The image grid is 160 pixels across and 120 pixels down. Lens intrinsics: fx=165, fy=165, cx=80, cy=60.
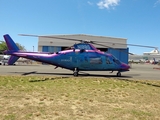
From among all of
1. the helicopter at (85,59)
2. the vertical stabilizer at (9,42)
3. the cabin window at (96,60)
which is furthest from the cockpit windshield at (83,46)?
the vertical stabilizer at (9,42)

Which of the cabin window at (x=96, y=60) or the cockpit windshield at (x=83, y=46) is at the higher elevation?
the cockpit windshield at (x=83, y=46)

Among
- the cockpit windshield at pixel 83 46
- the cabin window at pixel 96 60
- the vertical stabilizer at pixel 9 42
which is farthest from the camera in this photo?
the vertical stabilizer at pixel 9 42

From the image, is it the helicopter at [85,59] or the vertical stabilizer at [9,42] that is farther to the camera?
the vertical stabilizer at [9,42]

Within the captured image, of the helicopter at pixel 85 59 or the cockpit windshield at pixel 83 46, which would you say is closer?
the cockpit windshield at pixel 83 46

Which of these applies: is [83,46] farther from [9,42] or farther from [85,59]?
[9,42]

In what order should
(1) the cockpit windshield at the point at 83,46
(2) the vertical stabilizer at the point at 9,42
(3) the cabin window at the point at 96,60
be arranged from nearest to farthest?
(1) the cockpit windshield at the point at 83,46 < (3) the cabin window at the point at 96,60 < (2) the vertical stabilizer at the point at 9,42

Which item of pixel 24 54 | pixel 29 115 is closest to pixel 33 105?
pixel 29 115

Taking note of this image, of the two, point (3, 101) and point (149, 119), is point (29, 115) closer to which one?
point (3, 101)

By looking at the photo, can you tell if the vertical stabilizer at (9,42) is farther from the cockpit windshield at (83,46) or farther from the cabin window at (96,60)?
the cabin window at (96,60)

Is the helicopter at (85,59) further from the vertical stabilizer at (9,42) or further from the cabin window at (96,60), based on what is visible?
the vertical stabilizer at (9,42)

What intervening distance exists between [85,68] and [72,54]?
1.91 meters

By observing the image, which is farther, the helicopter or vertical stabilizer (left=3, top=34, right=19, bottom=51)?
vertical stabilizer (left=3, top=34, right=19, bottom=51)

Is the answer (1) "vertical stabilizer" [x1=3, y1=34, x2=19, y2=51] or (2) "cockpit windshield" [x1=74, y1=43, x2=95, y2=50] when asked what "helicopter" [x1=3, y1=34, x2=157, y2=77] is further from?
(1) "vertical stabilizer" [x1=3, y1=34, x2=19, y2=51]

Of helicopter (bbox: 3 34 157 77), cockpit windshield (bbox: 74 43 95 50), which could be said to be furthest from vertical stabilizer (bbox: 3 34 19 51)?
cockpit windshield (bbox: 74 43 95 50)
